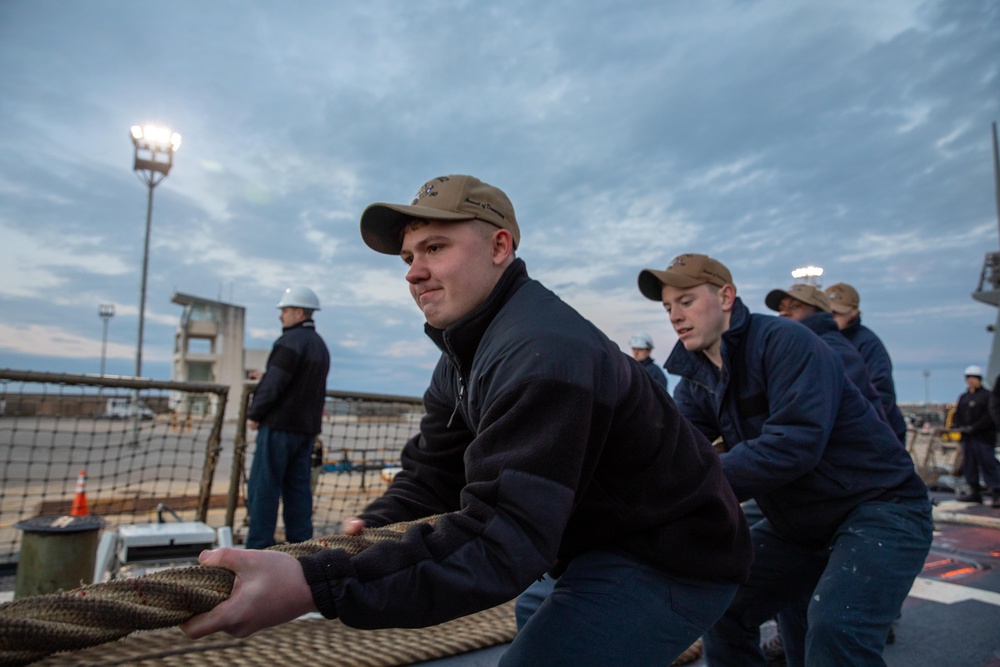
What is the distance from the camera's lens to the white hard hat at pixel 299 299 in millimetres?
5803

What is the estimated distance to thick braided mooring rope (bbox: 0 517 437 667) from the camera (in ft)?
3.14

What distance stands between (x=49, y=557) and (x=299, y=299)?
2.71 metres

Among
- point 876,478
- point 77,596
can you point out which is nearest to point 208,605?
point 77,596

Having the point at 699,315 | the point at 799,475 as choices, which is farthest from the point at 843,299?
the point at 799,475

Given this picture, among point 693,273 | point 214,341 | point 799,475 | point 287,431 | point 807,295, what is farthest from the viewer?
point 214,341

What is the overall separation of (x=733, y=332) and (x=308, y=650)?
2297 millimetres

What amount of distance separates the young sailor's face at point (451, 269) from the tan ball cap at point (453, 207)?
0.11ft

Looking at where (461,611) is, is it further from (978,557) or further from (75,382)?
(978,557)

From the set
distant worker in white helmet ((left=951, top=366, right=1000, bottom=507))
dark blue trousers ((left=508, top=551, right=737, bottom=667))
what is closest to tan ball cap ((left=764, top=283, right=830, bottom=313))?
dark blue trousers ((left=508, top=551, right=737, bottom=667))

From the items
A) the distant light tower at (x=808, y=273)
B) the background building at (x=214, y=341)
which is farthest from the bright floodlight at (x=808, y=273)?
the background building at (x=214, y=341)

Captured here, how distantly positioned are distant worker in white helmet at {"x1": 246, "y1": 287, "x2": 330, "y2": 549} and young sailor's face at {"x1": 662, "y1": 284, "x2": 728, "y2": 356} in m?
3.69

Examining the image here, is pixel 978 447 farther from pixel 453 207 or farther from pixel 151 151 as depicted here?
pixel 151 151

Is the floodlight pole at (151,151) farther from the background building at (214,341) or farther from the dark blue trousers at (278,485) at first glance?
the background building at (214,341)

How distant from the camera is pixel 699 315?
2695 mm
